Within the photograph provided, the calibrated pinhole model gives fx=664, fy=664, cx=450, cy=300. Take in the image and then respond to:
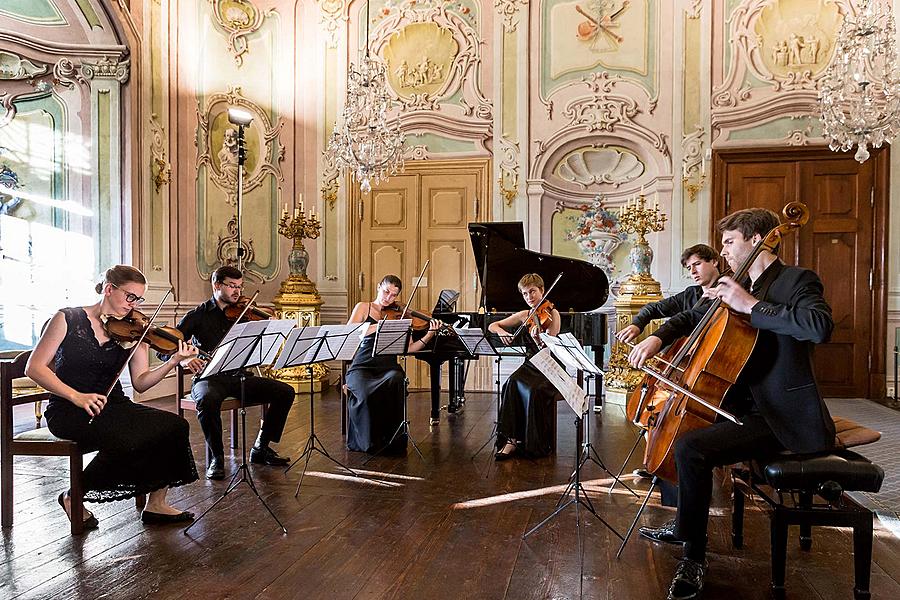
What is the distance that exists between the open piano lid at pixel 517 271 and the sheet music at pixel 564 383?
2.62 m

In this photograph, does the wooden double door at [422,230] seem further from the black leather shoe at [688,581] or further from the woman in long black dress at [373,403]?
the black leather shoe at [688,581]

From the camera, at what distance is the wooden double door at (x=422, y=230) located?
Answer: 7445 millimetres

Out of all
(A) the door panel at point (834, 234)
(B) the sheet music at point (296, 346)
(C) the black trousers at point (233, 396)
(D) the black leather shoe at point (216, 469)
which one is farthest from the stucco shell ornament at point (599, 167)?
(D) the black leather shoe at point (216, 469)

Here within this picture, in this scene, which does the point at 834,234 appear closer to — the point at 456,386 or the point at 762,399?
the point at 456,386

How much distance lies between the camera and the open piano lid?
533 centimetres

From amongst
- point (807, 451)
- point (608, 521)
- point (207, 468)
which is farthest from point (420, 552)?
point (207, 468)

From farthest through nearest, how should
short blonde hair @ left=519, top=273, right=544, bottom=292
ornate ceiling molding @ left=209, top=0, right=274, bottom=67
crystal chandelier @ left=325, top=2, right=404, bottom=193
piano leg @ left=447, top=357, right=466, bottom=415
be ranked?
ornate ceiling molding @ left=209, top=0, right=274, bottom=67 < piano leg @ left=447, top=357, right=466, bottom=415 < crystal chandelier @ left=325, top=2, right=404, bottom=193 < short blonde hair @ left=519, top=273, right=544, bottom=292

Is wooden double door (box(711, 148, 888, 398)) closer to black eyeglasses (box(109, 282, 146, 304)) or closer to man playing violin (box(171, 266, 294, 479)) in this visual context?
man playing violin (box(171, 266, 294, 479))

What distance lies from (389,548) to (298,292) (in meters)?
4.60

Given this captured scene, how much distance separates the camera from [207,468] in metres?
3.87

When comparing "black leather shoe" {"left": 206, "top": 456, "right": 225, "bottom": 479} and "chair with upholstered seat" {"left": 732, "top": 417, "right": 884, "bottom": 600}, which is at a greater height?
"chair with upholstered seat" {"left": 732, "top": 417, "right": 884, "bottom": 600}

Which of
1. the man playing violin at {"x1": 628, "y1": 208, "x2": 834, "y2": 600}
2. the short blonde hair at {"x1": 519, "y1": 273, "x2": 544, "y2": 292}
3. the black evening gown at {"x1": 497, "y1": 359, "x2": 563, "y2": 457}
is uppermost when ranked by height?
the short blonde hair at {"x1": 519, "y1": 273, "x2": 544, "y2": 292}

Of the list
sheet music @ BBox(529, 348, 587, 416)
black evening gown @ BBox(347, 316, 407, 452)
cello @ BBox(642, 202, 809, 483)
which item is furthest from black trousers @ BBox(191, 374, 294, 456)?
cello @ BBox(642, 202, 809, 483)

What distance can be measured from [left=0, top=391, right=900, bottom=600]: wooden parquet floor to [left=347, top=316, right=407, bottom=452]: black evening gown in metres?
0.49
